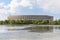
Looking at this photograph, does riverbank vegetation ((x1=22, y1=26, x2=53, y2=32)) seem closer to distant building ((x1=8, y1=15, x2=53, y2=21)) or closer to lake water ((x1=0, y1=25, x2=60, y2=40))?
lake water ((x1=0, y1=25, x2=60, y2=40))

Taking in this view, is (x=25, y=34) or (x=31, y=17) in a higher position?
(x=31, y=17)

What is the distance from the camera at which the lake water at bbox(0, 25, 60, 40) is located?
183 centimetres

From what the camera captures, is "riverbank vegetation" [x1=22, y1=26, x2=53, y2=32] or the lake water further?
"riverbank vegetation" [x1=22, y1=26, x2=53, y2=32]

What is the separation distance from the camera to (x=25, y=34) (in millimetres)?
1938

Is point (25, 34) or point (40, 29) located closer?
point (25, 34)

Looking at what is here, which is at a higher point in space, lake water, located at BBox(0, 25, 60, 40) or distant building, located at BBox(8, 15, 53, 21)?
distant building, located at BBox(8, 15, 53, 21)

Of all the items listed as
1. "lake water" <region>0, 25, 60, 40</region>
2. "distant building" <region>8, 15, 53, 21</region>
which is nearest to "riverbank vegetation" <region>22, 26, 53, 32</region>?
"lake water" <region>0, 25, 60, 40</region>

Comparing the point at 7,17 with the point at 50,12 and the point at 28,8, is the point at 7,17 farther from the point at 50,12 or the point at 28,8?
the point at 50,12

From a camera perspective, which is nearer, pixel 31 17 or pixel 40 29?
pixel 31 17

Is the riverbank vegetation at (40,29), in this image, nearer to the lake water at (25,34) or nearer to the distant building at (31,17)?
the lake water at (25,34)

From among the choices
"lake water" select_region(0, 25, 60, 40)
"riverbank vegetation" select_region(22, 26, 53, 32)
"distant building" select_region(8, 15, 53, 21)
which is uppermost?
"distant building" select_region(8, 15, 53, 21)

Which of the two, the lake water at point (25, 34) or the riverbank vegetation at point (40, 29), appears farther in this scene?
the riverbank vegetation at point (40, 29)

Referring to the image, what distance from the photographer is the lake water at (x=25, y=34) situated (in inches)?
72.2

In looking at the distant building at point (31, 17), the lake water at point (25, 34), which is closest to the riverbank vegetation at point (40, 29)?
the lake water at point (25, 34)
